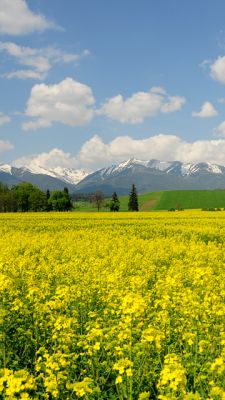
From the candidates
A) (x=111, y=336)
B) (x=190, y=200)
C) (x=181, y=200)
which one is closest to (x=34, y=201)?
(x=181, y=200)

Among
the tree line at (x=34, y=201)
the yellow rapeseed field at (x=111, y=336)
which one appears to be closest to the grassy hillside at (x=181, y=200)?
the tree line at (x=34, y=201)

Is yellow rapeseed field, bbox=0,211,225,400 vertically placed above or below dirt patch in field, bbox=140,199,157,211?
below

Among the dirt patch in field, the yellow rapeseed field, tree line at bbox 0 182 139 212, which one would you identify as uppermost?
tree line at bbox 0 182 139 212

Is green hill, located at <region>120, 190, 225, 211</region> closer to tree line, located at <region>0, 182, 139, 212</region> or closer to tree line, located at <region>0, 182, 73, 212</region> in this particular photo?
tree line, located at <region>0, 182, 139, 212</region>

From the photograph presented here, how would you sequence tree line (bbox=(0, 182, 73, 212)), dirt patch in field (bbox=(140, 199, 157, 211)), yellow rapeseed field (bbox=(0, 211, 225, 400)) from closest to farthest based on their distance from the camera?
yellow rapeseed field (bbox=(0, 211, 225, 400)), tree line (bbox=(0, 182, 73, 212)), dirt patch in field (bbox=(140, 199, 157, 211))

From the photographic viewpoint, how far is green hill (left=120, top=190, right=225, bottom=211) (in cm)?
15650

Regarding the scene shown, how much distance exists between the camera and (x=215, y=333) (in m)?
7.23

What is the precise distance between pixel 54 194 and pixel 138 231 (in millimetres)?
104520

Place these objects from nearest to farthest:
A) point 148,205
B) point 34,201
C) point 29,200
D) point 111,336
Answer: point 111,336
point 34,201
point 29,200
point 148,205

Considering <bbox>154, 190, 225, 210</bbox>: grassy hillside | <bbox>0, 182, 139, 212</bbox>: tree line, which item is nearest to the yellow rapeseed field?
<bbox>0, 182, 139, 212</bbox>: tree line

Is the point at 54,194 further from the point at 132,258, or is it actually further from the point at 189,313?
the point at 189,313

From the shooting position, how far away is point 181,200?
6619 inches

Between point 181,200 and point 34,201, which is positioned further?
point 181,200

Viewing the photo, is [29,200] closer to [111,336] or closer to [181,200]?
[181,200]
